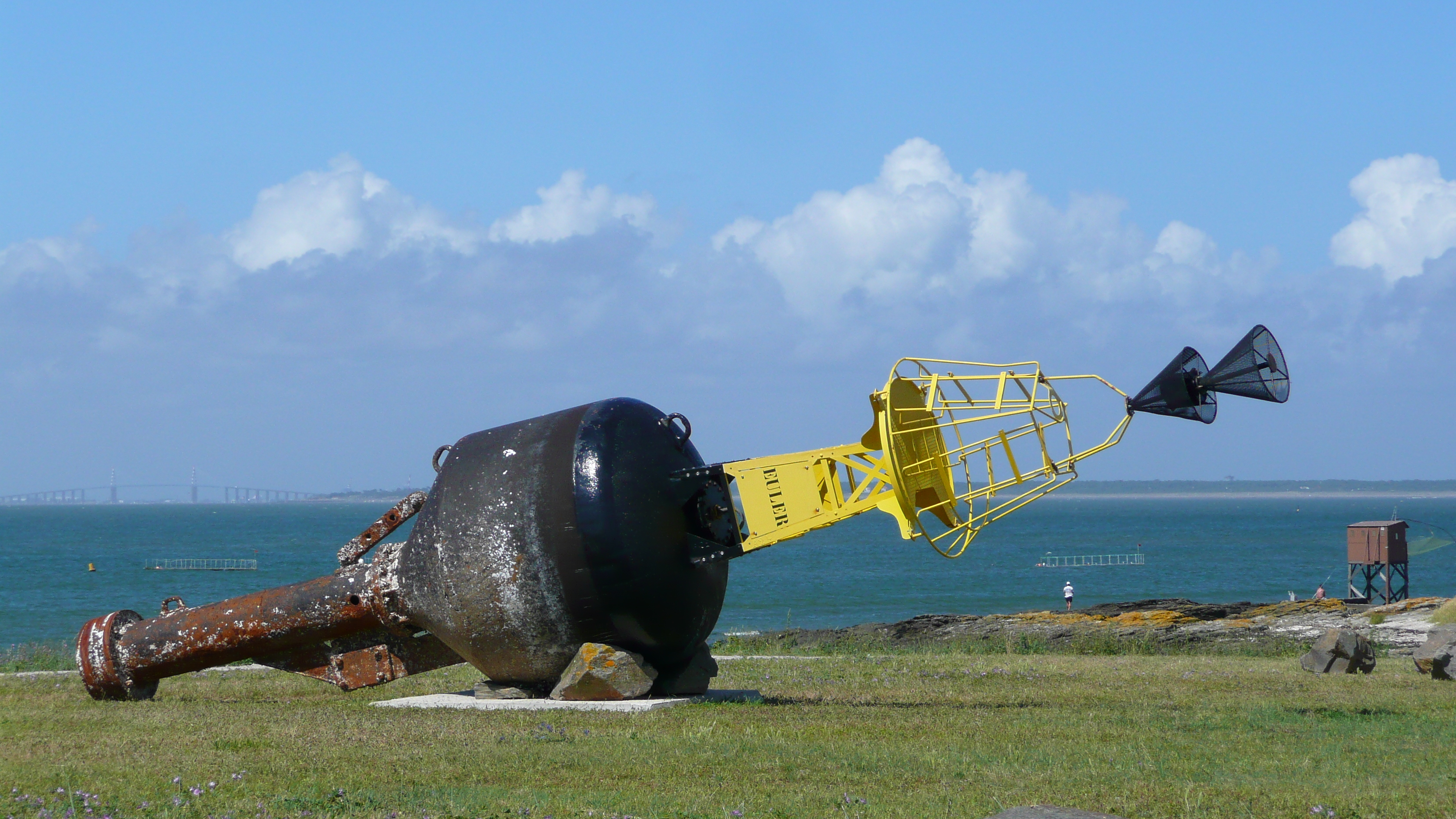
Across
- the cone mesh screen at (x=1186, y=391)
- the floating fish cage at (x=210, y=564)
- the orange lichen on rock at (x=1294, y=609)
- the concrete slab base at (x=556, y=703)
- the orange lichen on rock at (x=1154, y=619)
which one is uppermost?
the cone mesh screen at (x=1186, y=391)

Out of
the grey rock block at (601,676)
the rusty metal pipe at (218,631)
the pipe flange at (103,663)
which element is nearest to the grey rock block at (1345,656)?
the grey rock block at (601,676)

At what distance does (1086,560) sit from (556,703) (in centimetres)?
9550

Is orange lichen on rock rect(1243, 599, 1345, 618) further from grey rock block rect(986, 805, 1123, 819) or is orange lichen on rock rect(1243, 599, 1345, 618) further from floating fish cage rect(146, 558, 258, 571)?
floating fish cage rect(146, 558, 258, 571)

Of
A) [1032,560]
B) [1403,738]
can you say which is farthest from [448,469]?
[1032,560]

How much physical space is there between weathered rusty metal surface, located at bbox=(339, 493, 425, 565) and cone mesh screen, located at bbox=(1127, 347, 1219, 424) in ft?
24.3

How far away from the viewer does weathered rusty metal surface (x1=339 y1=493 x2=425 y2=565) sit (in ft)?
47.9

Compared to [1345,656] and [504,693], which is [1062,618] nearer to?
[1345,656]

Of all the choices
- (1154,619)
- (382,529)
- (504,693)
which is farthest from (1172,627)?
(382,529)

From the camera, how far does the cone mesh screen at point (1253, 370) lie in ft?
39.3

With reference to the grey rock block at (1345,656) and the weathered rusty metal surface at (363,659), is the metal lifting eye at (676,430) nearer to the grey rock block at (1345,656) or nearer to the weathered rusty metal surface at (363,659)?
the weathered rusty metal surface at (363,659)

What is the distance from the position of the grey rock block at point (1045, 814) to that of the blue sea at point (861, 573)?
36.6 meters

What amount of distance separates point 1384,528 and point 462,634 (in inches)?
1483

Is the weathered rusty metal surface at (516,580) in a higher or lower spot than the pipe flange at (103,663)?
higher

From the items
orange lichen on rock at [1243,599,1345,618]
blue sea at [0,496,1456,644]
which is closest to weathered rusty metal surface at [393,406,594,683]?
orange lichen on rock at [1243,599,1345,618]
